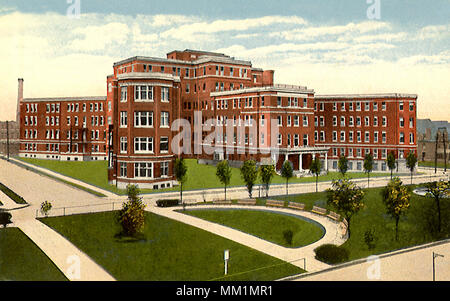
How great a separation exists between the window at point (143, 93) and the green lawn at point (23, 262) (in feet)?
86.5

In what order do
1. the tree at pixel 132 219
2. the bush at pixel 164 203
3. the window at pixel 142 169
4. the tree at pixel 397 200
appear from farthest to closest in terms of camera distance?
the window at pixel 142 169, the bush at pixel 164 203, the tree at pixel 397 200, the tree at pixel 132 219

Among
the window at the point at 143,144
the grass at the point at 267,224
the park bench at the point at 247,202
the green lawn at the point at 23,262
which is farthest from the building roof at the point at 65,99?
the green lawn at the point at 23,262

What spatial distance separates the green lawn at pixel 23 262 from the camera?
2037cm

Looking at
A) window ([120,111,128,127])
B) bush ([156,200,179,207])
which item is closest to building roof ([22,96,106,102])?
window ([120,111,128,127])

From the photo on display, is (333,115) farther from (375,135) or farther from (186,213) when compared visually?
(186,213)

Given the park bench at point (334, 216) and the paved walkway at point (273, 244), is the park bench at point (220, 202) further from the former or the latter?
the park bench at point (334, 216)

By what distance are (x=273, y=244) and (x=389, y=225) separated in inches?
466

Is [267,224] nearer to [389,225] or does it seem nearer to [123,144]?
[389,225]

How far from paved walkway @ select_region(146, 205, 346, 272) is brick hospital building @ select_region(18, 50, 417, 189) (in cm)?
1526

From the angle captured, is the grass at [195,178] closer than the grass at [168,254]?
No

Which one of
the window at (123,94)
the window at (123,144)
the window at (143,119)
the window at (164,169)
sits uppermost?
the window at (123,94)

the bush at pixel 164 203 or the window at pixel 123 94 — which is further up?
the window at pixel 123 94

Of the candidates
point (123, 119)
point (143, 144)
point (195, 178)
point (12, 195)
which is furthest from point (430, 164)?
point (12, 195)

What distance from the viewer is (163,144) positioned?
171 feet
